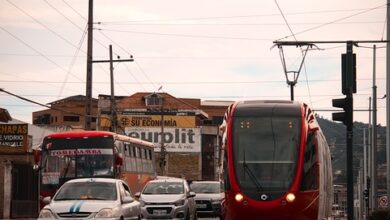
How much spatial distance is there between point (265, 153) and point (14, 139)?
26.6 meters

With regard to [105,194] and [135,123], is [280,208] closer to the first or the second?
[105,194]

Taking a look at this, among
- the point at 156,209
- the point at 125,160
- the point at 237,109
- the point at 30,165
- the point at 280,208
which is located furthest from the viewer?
the point at 30,165

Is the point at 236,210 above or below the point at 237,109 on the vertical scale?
below

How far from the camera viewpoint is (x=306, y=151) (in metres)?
19.4

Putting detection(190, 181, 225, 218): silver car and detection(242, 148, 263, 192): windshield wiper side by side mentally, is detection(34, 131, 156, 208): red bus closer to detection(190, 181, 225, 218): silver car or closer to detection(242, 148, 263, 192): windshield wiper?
detection(190, 181, 225, 218): silver car

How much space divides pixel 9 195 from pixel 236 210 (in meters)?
23.7

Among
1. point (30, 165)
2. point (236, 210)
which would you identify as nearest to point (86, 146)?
point (236, 210)

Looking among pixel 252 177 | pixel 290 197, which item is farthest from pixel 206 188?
pixel 290 197

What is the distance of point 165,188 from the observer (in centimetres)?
2892

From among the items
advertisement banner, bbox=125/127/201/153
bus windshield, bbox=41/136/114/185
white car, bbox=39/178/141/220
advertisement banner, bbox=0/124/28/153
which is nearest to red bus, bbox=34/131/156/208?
bus windshield, bbox=41/136/114/185

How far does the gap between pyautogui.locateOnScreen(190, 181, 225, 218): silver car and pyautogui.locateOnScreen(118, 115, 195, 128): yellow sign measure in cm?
5731

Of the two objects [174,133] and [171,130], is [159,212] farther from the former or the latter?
[171,130]

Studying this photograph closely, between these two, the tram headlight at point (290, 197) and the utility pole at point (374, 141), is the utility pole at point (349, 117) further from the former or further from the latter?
the utility pole at point (374, 141)

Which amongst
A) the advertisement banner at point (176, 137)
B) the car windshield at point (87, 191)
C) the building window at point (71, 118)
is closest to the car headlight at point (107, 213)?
the car windshield at point (87, 191)
